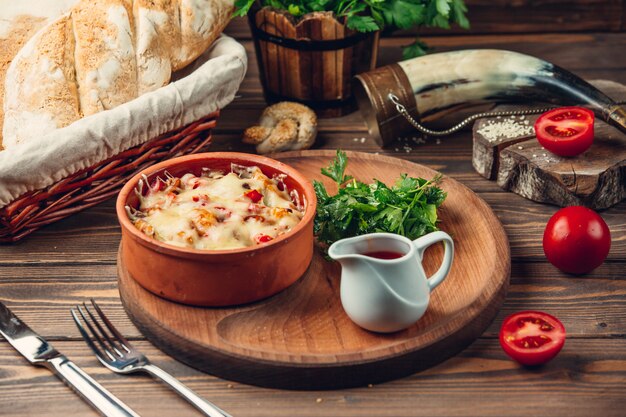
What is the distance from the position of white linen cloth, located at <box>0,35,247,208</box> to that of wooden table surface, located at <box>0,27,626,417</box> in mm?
241

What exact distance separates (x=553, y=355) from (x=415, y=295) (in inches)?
14.2

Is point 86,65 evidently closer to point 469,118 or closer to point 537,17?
point 469,118

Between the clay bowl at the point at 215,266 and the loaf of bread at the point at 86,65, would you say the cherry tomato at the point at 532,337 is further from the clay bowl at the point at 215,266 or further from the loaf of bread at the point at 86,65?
the loaf of bread at the point at 86,65

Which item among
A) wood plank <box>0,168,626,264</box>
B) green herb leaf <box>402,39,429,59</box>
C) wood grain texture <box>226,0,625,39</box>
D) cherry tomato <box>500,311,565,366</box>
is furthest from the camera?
wood grain texture <box>226,0,625,39</box>

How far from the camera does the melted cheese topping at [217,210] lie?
1945 millimetres

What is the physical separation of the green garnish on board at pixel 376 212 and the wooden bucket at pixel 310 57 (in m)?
0.79

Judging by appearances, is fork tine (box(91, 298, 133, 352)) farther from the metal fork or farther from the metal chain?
the metal chain

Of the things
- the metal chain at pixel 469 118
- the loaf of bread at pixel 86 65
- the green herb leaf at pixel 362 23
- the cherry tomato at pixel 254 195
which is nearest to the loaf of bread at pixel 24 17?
the loaf of bread at pixel 86 65

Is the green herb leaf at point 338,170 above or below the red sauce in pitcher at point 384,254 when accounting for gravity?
below

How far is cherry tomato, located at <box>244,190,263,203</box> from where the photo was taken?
82.0 inches

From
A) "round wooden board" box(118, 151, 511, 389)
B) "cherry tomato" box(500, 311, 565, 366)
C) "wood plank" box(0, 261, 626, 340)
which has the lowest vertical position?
"wood plank" box(0, 261, 626, 340)

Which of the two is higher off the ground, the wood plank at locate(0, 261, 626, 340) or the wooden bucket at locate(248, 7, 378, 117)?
the wooden bucket at locate(248, 7, 378, 117)

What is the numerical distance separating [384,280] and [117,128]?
95 cm

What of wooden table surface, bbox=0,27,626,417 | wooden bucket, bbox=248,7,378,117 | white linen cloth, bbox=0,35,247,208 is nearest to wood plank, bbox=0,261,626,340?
wooden table surface, bbox=0,27,626,417
